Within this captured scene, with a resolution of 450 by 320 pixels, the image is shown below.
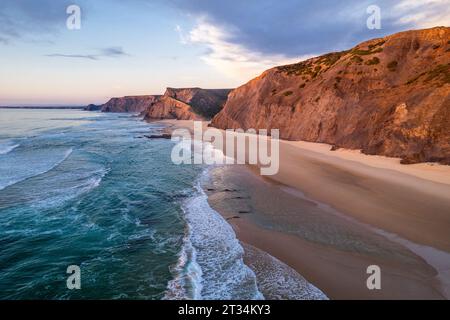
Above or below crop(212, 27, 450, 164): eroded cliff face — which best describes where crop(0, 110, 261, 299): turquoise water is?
below

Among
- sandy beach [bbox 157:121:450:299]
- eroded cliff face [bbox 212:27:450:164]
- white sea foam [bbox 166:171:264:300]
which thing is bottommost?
white sea foam [bbox 166:171:264:300]

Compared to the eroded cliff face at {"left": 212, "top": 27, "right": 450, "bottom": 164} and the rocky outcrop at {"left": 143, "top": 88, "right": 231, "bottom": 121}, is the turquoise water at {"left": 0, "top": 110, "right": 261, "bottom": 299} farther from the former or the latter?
the rocky outcrop at {"left": 143, "top": 88, "right": 231, "bottom": 121}

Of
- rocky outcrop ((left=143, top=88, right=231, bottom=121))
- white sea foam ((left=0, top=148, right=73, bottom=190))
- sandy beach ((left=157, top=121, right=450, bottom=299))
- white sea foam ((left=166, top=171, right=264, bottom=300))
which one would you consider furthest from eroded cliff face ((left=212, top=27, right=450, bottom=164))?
rocky outcrop ((left=143, top=88, right=231, bottom=121))

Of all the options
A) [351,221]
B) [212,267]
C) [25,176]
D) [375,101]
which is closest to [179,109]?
[375,101]

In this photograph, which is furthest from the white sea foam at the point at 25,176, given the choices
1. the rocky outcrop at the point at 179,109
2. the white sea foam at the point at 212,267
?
the rocky outcrop at the point at 179,109

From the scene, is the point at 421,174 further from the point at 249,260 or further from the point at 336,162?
the point at 249,260

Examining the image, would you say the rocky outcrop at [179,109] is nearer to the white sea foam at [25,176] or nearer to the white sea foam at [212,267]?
the white sea foam at [25,176]

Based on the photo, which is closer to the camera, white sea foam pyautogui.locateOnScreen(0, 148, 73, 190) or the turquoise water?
the turquoise water

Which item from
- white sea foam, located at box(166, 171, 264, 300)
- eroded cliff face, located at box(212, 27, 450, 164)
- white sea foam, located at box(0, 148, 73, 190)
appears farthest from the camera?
eroded cliff face, located at box(212, 27, 450, 164)
